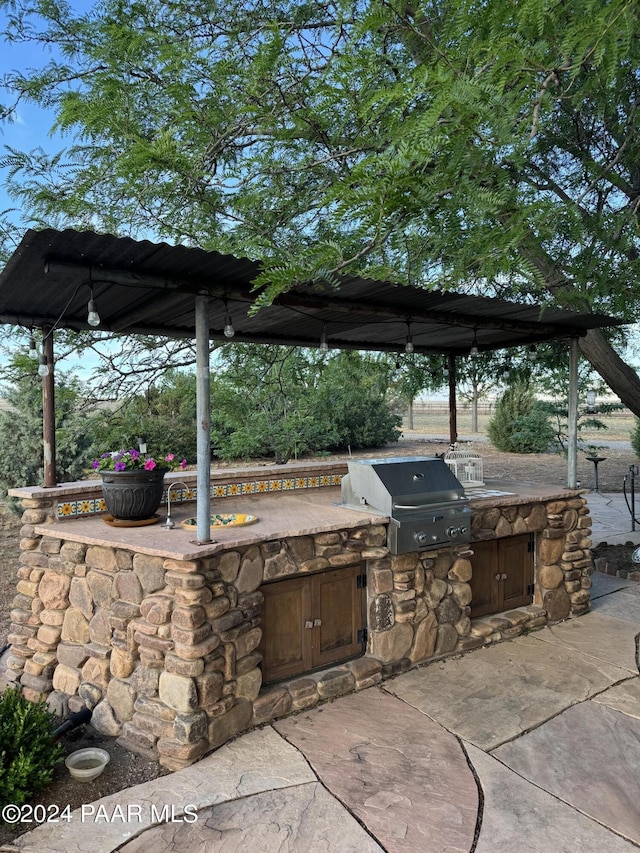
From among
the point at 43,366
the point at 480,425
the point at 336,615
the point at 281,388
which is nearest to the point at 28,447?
the point at 281,388

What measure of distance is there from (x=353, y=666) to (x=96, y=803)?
4.96 ft

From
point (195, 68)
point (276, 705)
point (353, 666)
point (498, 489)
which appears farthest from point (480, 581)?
point (195, 68)

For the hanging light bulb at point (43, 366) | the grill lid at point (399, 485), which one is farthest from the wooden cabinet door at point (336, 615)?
the hanging light bulb at point (43, 366)

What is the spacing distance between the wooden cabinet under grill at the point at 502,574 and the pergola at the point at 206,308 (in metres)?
0.86

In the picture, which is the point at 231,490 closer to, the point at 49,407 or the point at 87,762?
the point at 49,407

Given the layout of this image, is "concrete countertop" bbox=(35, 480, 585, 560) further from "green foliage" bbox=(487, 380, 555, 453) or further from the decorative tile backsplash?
"green foliage" bbox=(487, 380, 555, 453)

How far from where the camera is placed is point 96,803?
2395 mm

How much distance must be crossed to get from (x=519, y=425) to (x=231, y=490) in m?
12.7

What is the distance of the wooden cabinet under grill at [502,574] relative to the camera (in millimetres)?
4105

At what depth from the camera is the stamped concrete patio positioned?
2.17 metres

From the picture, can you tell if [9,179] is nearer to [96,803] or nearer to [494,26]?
[494,26]

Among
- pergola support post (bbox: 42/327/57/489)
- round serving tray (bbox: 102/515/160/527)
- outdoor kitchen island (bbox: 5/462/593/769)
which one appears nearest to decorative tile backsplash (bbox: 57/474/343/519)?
outdoor kitchen island (bbox: 5/462/593/769)

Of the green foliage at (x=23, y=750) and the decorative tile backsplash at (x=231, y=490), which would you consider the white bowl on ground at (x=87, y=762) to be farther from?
the decorative tile backsplash at (x=231, y=490)

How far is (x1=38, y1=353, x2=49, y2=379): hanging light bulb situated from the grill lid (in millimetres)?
2108
